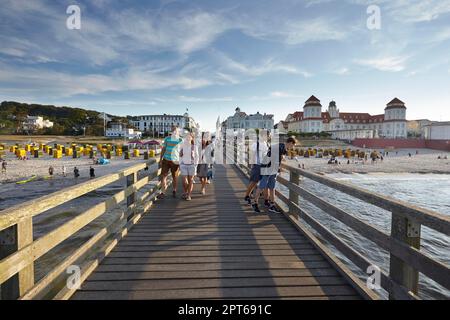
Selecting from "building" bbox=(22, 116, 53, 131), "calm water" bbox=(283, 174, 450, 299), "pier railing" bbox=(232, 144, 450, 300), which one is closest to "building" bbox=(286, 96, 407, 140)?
"calm water" bbox=(283, 174, 450, 299)

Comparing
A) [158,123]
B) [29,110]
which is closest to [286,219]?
[158,123]

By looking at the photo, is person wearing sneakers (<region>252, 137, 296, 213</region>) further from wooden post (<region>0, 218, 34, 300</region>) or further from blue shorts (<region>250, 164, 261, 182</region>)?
wooden post (<region>0, 218, 34, 300</region>)

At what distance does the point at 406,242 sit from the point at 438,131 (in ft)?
299

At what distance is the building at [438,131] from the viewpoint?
2753 inches

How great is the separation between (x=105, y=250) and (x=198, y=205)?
→ 301 centimetres

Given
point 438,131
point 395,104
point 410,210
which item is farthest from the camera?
point 395,104

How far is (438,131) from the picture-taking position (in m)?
72.9

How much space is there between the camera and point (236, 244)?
4.04 meters

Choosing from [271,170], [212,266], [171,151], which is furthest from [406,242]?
[171,151]

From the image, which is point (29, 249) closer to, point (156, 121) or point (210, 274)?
point (210, 274)

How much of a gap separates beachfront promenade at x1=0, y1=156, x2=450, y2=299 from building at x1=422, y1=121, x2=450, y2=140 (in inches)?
3408

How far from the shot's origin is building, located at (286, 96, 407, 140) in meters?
98.3

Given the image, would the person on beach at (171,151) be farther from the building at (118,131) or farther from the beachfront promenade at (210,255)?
the building at (118,131)

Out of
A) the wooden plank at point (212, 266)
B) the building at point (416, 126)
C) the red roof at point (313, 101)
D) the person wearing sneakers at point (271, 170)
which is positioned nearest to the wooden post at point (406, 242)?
the wooden plank at point (212, 266)
